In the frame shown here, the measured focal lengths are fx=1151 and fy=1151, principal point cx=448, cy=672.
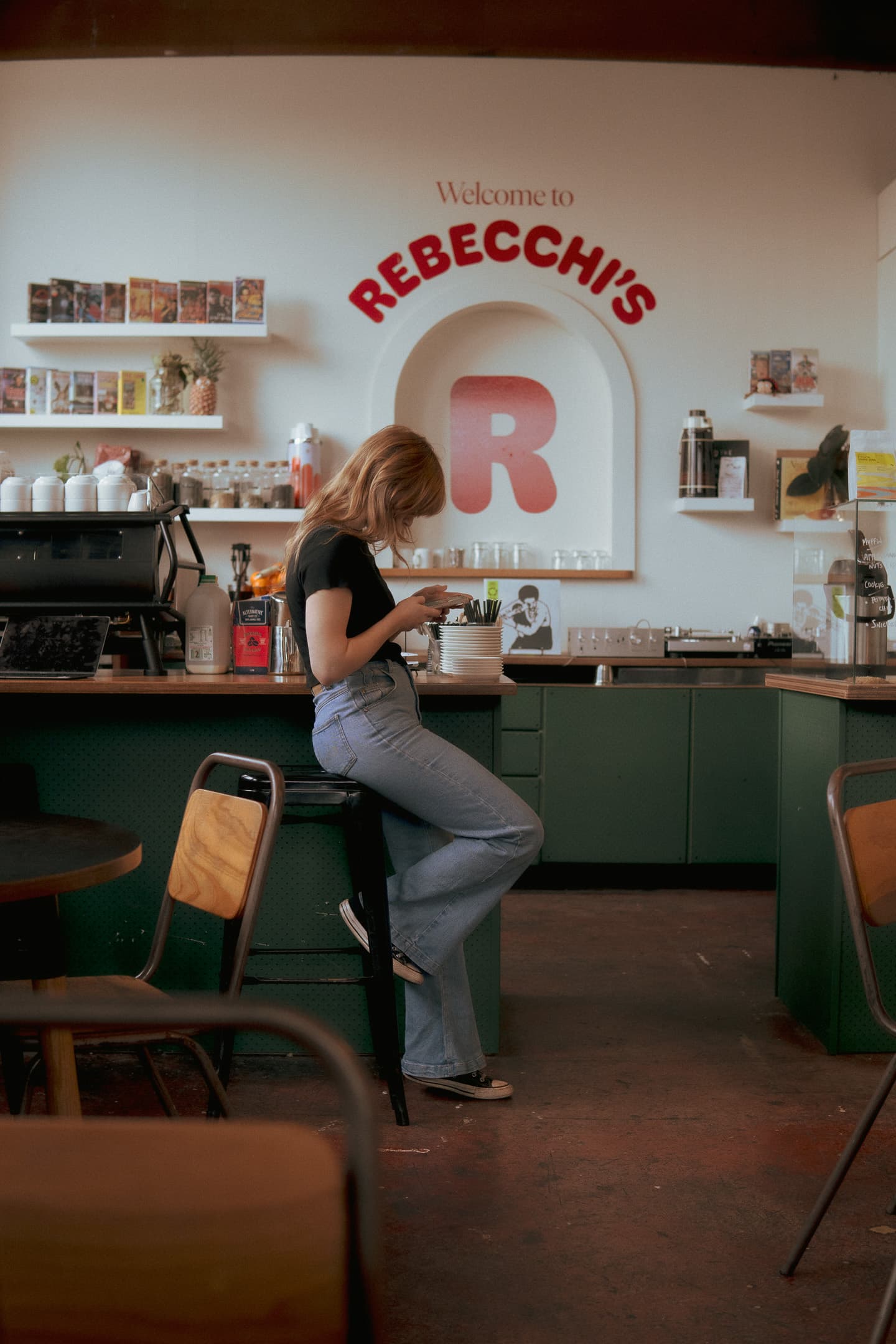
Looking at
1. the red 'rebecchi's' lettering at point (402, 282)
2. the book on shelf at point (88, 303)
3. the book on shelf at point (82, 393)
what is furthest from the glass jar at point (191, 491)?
the red 'rebecchi's' lettering at point (402, 282)

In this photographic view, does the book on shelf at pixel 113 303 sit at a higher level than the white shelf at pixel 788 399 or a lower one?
higher

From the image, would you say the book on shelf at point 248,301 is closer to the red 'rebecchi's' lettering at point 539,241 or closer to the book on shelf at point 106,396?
the book on shelf at point 106,396

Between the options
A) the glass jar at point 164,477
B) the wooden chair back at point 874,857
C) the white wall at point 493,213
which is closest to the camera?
the wooden chair back at point 874,857

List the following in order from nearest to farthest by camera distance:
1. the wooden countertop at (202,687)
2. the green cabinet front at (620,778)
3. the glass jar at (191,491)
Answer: the wooden countertop at (202,687)
the green cabinet front at (620,778)
the glass jar at (191,491)

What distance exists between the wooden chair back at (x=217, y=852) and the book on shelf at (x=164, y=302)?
13.8 ft

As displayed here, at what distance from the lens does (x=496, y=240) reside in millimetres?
5812

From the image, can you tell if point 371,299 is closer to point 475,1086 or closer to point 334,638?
point 334,638

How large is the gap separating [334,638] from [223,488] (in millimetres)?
3538

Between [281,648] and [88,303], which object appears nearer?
[281,648]

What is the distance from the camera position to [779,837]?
341 centimetres

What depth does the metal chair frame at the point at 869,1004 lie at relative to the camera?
1.59m

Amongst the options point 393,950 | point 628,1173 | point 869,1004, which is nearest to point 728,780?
point 393,950

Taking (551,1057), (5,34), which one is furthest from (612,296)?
(551,1057)

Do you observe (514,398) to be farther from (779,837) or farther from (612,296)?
(779,837)
